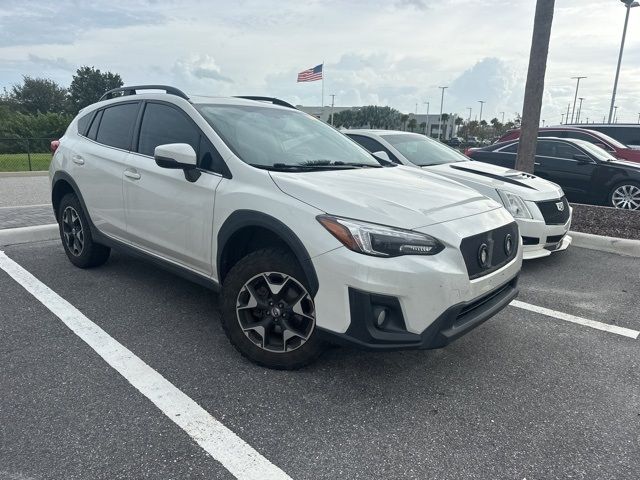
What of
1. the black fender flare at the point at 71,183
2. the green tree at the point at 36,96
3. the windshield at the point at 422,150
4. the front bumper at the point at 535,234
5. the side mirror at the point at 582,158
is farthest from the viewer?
the green tree at the point at 36,96

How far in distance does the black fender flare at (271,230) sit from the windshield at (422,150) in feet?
12.1

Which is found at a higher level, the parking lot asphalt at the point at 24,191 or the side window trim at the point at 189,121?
the side window trim at the point at 189,121

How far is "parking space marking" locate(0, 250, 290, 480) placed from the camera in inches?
88.2

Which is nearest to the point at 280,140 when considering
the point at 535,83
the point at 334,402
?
the point at 334,402

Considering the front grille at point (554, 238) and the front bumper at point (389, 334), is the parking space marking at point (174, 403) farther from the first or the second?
the front grille at point (554, 238)

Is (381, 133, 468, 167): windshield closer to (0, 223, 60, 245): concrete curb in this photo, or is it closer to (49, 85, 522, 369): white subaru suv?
(49, 85, 522, 369): white subaru suv

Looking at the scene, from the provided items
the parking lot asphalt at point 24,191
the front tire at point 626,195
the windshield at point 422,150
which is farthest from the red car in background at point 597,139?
the parking lot asphalt at point 24,191

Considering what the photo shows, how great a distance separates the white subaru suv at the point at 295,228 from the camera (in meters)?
2.61

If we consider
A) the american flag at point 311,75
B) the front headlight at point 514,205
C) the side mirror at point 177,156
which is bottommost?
the front headlight at point 514,205

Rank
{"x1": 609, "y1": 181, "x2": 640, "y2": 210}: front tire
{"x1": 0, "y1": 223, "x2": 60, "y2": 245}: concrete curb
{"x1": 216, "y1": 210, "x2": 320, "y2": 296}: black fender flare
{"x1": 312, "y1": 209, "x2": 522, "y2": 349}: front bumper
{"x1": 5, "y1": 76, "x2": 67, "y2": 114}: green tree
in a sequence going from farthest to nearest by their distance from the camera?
{"x1": 5, "y1": 76, "x2": 67, "y2": 114}: green tree → {"x1": 609, "y1": 181, "x2": 640, "y2": 210}: front tire → {"x1": 0, "y1": 223, "x2": 60, "y2": 245}: concrete curb → {"x1": 216, "y1": 210, "x2": 320, "y2": 296}: black fender flare → {"x1": 312, "y1": 209, "x2": 522, "y2": 349}: front bumper

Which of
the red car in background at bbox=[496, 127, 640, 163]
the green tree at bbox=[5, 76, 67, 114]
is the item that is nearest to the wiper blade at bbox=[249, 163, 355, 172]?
the red car in background at bbox=[496, 127, 640, 163]

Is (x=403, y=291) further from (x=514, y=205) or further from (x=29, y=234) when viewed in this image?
(x=29, y=234)

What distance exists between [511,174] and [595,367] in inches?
139

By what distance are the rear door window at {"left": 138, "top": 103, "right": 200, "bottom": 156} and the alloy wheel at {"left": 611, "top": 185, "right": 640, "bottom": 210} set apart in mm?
7981
